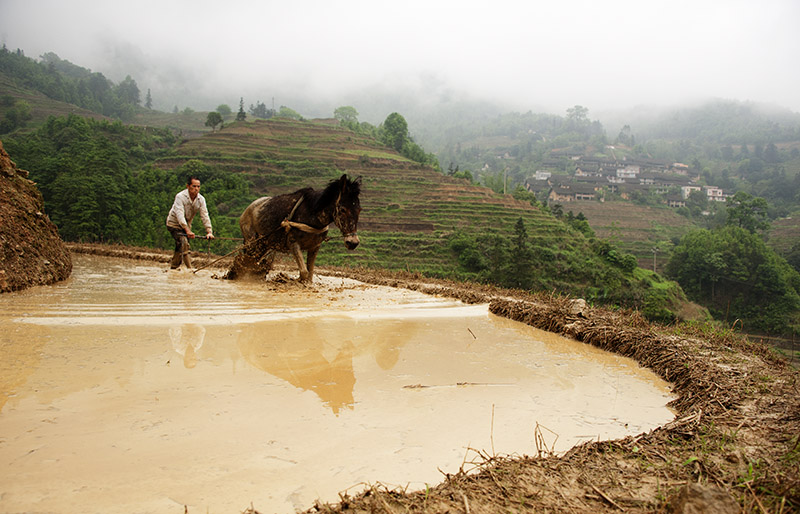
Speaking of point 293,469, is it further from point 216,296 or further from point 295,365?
point 216,296

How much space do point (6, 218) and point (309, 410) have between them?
6.58 meters

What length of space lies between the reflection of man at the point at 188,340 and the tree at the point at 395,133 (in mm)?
89194

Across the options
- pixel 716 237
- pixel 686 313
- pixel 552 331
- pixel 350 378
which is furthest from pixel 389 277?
pixel 716 237

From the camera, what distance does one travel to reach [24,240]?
22.3ft

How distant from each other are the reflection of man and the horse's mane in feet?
11.6

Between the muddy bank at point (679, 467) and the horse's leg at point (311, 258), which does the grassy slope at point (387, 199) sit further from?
the muddy bank at point (679, 467)

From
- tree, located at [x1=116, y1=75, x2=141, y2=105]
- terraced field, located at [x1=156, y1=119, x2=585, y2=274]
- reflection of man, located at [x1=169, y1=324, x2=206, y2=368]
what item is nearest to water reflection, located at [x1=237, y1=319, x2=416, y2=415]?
reflection of man, located at [x1=169, y1=324, x2=206, y2=368]

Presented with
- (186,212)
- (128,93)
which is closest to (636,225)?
(186,212)

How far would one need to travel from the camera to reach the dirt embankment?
20.5 ft

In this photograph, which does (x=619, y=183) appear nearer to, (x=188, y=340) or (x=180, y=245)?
(x=180, y=245)

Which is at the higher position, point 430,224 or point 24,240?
point 24,240

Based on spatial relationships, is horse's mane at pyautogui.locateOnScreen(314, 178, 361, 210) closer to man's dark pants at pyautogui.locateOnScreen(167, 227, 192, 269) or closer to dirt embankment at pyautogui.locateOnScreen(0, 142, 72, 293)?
man's dark pants at pyautogui.locateOnScreen(167, 227, 192, 269)

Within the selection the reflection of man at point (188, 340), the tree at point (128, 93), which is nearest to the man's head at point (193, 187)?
the reflection of man at point (188, 340)

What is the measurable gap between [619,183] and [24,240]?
12332 centimetres
